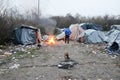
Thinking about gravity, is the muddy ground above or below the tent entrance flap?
below

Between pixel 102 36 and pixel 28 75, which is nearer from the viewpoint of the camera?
pixel 28 75

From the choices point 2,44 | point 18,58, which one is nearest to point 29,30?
point 2,44

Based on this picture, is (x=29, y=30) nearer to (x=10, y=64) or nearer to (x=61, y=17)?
(x=10, y=64)

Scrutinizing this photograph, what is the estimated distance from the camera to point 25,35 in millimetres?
22859

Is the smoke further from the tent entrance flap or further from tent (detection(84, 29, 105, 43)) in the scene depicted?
the tent entrance flap

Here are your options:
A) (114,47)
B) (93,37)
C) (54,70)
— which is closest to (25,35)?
(93,37)

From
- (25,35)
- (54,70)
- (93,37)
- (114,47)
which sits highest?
(25,35)

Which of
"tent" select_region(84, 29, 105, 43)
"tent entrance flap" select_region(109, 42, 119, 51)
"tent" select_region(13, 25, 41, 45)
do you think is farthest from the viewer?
"tent" select_region(84, 29, 105, 43)

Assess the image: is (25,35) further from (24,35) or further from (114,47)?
(114,47)

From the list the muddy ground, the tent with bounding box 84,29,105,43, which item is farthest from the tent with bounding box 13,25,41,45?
the muddy ground

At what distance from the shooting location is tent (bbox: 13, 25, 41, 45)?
22.4m

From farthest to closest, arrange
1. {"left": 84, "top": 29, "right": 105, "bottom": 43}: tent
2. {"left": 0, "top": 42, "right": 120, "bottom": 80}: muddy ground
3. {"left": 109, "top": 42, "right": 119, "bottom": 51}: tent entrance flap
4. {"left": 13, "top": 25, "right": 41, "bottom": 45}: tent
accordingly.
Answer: {"left": 84, "top": 29, "right": 105, "bottom": 43}: tent
{"left": 13, "top": 25, "right": 41, "bottom": 45}: tent
{"left": 109, "top": 42, "right": 119, "bottom": 51}: tent entrance flap
{"left": 0, "top": 42, "right": 120, "bottom": 80}: muddy ground

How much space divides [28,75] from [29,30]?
13154 mm

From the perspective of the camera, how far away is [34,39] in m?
23.2
